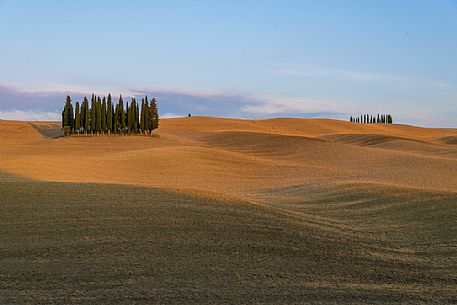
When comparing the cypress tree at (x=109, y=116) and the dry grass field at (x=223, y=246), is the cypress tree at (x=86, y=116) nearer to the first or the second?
the cypress tree at (x=109, y=116)

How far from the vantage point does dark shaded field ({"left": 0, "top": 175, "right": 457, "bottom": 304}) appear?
5.83 m

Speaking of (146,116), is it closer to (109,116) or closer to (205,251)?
(109,116)

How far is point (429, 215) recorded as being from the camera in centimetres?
1044

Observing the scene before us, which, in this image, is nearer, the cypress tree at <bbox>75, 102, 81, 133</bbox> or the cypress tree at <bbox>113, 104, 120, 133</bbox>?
the cypress tree at <bbox>75, 102, 81, 133</bbox>

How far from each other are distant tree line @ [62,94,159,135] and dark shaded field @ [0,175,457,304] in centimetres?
3778

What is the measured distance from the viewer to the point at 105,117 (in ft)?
158

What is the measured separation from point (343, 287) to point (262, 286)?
3.25ft

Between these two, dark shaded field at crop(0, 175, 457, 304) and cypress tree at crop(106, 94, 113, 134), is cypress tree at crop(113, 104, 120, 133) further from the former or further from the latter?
dark shaded field at crop(0, 175, 457, 304)

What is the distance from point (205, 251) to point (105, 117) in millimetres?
42846

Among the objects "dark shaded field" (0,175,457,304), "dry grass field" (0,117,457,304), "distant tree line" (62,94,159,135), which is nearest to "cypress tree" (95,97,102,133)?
"distant tree line" (62,94,159,135)

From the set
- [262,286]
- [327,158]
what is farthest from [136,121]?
[262,286]

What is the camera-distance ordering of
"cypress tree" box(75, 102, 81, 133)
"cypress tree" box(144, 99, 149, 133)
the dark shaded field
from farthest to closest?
"cypress tree" box(144, 99, 149, 133)
"cypress tree" box(75, 102, 81, 133)
the dark shaded field

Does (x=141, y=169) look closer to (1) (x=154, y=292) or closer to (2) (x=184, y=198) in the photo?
(2) (x=184, y=198)

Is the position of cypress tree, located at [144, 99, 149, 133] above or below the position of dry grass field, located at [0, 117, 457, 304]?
above
